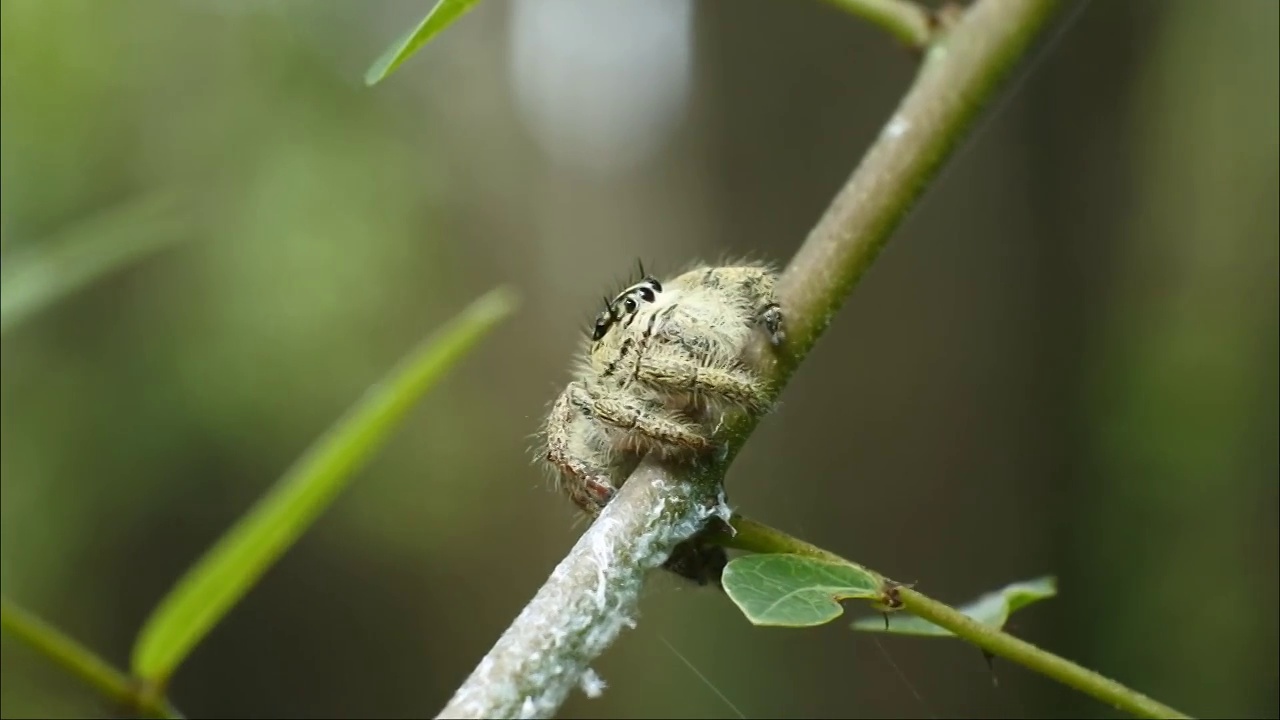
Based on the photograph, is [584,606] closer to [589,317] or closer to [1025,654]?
[1025,654]

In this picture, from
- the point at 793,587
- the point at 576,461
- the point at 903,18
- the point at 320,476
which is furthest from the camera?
the point at 903,18

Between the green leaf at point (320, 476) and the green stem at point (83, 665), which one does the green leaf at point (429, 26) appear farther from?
the green stem at point (83, 665)

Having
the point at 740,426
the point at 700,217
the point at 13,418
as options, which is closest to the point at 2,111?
the point at 13,418

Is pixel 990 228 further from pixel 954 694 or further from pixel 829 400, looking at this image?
pixel 954 694

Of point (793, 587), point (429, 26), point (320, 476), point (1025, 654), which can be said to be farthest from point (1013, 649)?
point (429, 26)

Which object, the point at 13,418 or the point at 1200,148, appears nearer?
the point at 1200,148

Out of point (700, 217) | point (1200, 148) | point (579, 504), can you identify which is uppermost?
point (1200, 148)
